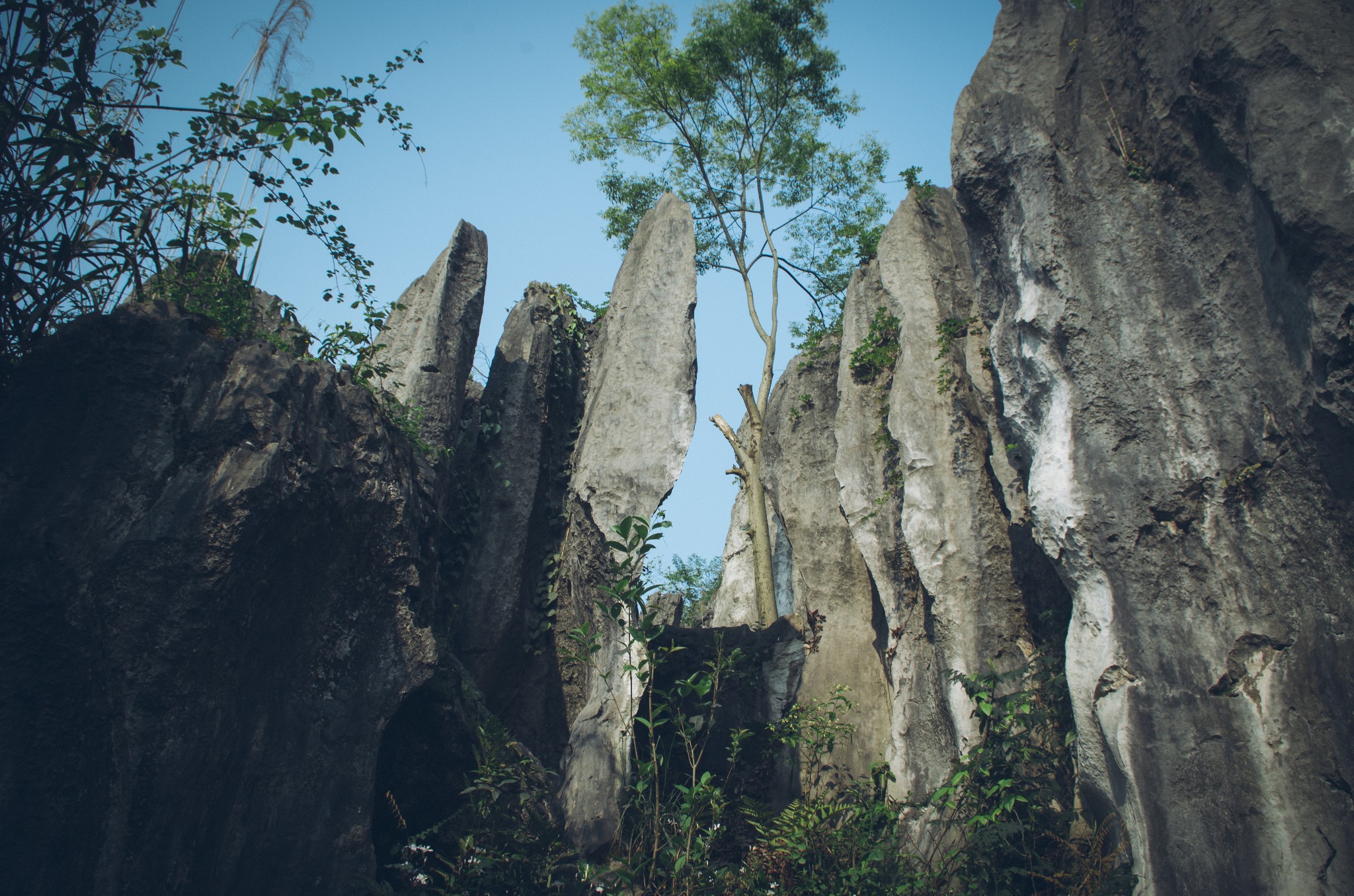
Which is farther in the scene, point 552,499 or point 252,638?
point 552,499

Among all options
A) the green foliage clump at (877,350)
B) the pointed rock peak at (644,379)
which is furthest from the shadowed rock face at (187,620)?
the green foliage clump at (877,350)

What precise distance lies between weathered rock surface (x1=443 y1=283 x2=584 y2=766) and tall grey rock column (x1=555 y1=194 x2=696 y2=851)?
0.84ft

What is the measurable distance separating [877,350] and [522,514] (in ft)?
14.9

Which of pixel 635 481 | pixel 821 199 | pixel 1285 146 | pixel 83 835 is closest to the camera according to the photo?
pixel 83 835

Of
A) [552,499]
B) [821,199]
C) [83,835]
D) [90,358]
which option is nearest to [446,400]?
[552,499]

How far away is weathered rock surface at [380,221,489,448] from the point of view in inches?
323

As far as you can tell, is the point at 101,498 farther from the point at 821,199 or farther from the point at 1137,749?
the point at 821,199

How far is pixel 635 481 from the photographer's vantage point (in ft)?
26.1

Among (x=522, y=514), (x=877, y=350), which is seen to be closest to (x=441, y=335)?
(x=522, y=514)

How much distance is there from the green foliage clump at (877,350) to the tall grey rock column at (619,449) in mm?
2057

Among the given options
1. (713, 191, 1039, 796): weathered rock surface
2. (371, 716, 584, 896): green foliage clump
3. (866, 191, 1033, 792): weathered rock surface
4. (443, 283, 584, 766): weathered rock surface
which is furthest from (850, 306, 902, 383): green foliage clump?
(371, 716, 584, 896): green foliage clump

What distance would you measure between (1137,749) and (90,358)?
A: 6532 millimetres

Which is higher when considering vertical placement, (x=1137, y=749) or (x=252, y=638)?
(x=252, y=638)

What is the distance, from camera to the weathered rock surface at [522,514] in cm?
772
